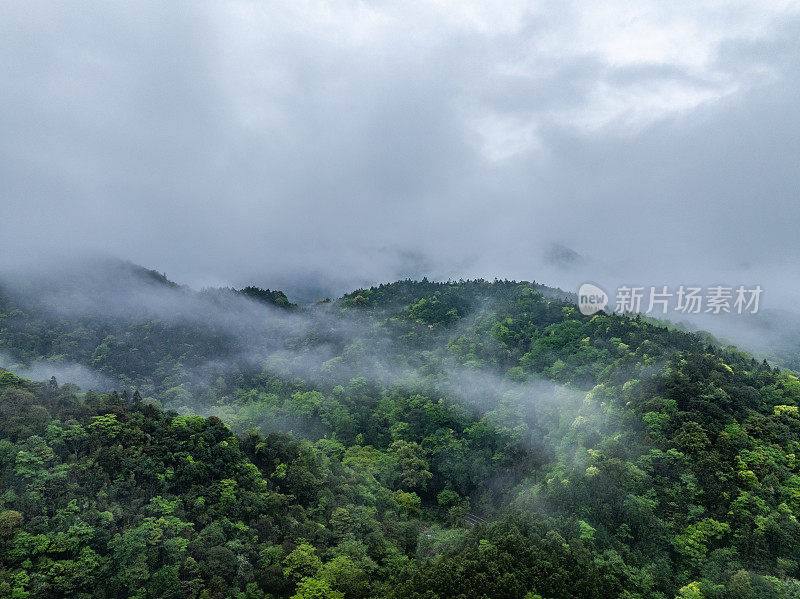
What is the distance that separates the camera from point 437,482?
2244 inches

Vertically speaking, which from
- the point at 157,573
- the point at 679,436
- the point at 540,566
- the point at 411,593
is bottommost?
the point at 157,573

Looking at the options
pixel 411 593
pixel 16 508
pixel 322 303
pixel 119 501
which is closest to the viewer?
pixel 411 593

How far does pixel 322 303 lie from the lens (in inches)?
4476

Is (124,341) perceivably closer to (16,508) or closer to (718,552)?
(16,508)

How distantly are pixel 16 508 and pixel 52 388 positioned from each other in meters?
11.3

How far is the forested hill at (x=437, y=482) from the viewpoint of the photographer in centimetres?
2958

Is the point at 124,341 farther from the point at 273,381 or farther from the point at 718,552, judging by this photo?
the point at 718,552

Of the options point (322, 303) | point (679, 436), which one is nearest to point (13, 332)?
point (322, 303)

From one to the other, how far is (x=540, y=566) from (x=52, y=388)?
131 ft

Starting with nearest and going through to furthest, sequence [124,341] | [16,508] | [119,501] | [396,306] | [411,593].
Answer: [411,593] → [16,508] → [119,501] → [124,341] → [396,306]

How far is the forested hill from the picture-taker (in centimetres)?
2958

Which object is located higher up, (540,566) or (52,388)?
(52,388)

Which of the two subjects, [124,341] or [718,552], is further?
[124,341]

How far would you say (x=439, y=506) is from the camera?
54.5m
